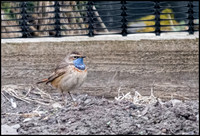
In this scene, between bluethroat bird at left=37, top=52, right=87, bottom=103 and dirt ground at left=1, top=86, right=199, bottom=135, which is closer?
dirt ground at left=1, top=86, right=199, bottom=135

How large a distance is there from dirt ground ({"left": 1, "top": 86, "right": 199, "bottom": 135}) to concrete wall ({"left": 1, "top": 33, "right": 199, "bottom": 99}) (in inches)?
12.0

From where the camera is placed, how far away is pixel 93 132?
292cm

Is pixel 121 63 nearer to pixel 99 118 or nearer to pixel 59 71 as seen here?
pixel 59 71

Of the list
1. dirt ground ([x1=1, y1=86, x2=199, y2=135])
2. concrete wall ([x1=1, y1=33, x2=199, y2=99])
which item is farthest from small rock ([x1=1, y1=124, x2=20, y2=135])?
concrete wall ([x1=1, y1=33, x2=199, y2=99])

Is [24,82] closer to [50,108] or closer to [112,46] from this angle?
[50,108]

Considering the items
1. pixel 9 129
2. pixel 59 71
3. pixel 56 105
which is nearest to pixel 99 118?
pixel 9 129

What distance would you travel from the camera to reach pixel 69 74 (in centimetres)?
430

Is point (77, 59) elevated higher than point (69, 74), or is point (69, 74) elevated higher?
point (77, 59)

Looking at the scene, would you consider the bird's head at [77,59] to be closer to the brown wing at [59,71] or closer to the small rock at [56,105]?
the brown wing at [59,71]

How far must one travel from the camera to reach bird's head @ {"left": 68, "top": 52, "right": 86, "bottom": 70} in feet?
13.3

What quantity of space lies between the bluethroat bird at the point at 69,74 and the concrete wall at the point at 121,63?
0.11 meters

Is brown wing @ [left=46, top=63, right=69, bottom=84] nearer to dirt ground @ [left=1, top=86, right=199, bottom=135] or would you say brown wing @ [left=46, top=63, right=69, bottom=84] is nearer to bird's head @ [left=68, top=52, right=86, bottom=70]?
bird's head @ [left=68, top=52, right=86, bottom=70]

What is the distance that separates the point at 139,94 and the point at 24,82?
138cm

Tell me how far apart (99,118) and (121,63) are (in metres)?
1.12
